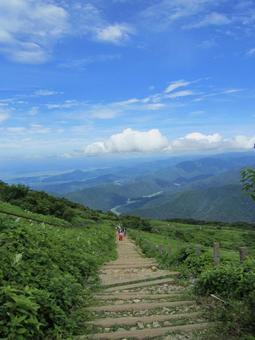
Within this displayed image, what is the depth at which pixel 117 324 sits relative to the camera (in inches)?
357

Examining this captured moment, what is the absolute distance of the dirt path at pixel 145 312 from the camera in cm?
848

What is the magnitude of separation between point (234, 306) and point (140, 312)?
7.54 feet

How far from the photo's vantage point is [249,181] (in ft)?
26.2

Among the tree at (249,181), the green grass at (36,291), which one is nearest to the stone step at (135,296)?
the green grass at (36,291)

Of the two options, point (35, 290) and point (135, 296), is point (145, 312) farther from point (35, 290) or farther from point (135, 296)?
point (35, 290)

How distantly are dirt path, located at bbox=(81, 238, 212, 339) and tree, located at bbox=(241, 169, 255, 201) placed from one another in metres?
3.09

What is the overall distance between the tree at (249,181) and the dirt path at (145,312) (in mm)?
Result: 3093

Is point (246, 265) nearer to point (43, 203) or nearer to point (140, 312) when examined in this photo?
point (140, 312)

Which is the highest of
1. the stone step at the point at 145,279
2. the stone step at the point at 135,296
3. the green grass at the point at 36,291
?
the green grass at the point at 36,291

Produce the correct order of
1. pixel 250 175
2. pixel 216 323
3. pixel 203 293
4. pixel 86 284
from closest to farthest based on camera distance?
pixel 250 175 < pixel 216 323 < pixel 203 293 < pixel 86 284

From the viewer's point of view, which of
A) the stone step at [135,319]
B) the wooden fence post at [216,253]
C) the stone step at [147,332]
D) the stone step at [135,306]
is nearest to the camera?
the stone step at [147,332]

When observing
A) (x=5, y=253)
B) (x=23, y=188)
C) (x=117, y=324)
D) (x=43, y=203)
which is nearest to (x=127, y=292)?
(x=117, y=324)

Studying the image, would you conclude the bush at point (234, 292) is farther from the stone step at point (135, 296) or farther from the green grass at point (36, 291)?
the green grass at point (36, 291)

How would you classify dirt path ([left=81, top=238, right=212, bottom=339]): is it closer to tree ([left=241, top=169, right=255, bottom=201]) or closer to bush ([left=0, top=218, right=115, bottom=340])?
bush ([left=0, top=218, right=115, bottom=340])
